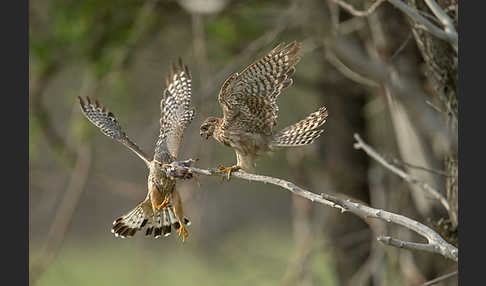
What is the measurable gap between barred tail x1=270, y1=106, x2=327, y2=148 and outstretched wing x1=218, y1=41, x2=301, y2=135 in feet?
0.30

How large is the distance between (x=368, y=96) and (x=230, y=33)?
7.55 feet

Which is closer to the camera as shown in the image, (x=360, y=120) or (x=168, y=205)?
(x=168, y=205)

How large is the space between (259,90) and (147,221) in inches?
32.1

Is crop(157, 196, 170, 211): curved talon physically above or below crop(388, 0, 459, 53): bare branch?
below

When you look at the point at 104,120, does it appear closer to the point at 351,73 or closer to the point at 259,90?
the point at 259,90

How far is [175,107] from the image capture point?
12.0 feet

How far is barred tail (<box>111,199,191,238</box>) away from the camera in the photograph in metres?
2.96

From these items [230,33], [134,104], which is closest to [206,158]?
[230,33]

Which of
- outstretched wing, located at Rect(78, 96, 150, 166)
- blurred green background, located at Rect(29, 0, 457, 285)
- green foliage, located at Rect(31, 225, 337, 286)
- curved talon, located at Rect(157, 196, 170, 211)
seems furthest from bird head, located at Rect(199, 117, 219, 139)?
green foliage, located at Rect(31, 225, 337, 286)

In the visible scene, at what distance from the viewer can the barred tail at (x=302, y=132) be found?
3016 millimetres

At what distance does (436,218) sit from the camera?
4.57 meters

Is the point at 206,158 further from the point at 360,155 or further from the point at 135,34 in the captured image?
the point at 360,155

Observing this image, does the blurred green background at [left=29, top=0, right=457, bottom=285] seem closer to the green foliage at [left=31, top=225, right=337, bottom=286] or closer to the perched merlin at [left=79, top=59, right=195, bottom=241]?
the green foliage at [left=31, top=225, right=337, bottom=286]

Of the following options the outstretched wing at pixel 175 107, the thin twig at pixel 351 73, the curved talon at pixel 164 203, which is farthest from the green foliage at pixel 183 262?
the curved talon at pixel 164 203
